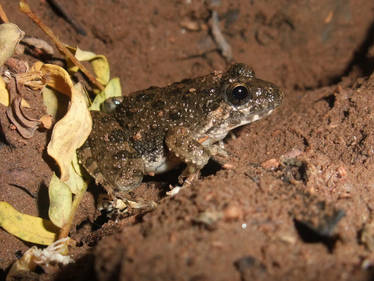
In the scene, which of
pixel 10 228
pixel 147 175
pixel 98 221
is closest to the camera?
pixel 10 228

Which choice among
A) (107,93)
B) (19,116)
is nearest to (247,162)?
(107,93)

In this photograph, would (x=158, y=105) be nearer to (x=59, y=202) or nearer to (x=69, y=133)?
(x=69, y=133)

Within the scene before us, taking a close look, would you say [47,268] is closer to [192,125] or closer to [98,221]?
[98,221]

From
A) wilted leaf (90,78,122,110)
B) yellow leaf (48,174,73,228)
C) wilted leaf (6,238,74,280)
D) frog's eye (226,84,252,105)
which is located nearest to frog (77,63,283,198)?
frog's eye (226,84,252,105)

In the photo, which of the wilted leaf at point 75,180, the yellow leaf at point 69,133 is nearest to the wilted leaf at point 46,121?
the yellow leaf at point 69,133

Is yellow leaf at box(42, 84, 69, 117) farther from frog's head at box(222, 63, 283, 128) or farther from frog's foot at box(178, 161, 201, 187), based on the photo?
frog's head at box(222, 63, 283, 128)

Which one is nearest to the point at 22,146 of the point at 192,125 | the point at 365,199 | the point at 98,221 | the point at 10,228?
the point at 10,228

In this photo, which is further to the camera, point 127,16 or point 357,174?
point 127,16
